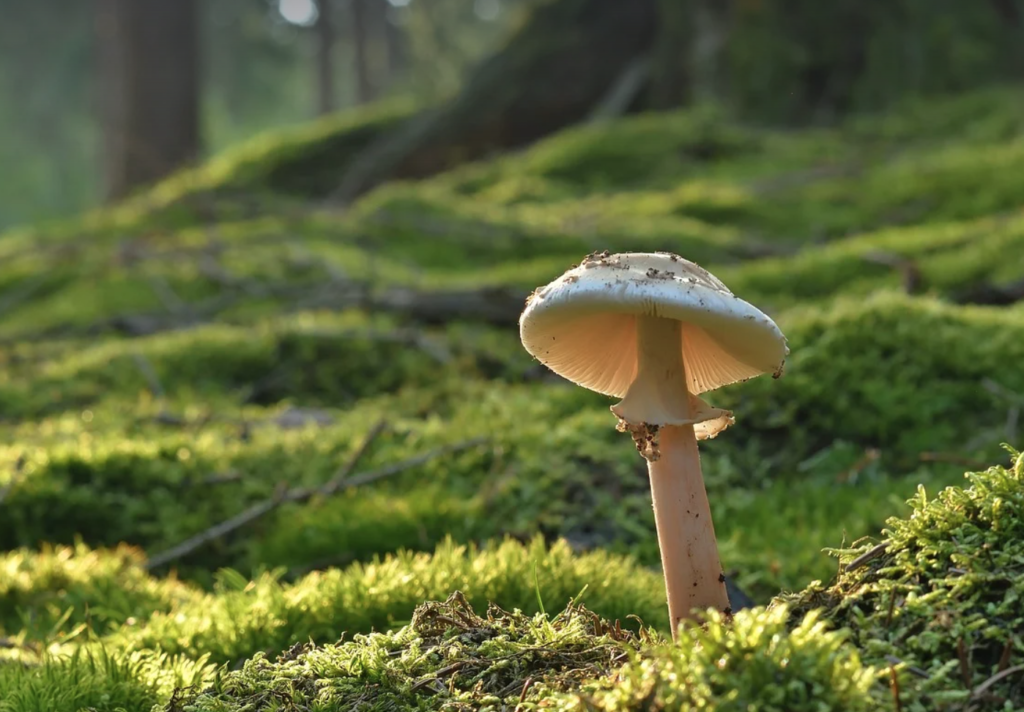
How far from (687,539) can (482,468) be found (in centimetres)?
198

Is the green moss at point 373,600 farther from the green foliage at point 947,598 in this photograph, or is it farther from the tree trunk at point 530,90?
the tree trunk at point 530,90

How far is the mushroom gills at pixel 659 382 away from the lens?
212cm

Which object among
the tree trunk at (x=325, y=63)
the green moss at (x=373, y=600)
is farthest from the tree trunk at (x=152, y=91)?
the tree trunk at (x=325, y=63)

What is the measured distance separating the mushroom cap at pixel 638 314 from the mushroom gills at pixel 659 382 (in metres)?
0.07

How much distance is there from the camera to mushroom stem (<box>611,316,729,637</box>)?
6.89 ft

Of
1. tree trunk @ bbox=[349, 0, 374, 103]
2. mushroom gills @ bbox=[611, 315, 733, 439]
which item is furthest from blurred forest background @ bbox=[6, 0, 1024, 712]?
tree trunk @ bbox=[349, 0, 374, 103]

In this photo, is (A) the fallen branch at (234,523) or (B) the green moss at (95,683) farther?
(A) the fallen branch at (234,523)

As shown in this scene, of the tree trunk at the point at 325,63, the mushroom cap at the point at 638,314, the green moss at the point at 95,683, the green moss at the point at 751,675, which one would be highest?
the tree trunk at the point at 325,63

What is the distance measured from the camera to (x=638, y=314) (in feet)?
6.90

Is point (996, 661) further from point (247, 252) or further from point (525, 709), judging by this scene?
point (247, 252)

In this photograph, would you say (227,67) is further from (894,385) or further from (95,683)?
(95,683)

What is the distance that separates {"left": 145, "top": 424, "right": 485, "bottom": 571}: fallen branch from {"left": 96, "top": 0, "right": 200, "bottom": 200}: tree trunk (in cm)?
1276

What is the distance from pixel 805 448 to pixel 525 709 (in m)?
2.59

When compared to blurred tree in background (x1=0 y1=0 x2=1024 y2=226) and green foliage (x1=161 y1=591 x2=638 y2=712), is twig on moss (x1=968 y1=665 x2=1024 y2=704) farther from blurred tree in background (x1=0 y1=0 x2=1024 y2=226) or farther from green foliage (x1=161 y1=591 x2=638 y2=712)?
blurred tree in background (x1=0 y1=0 x2=1024 y2=226)
